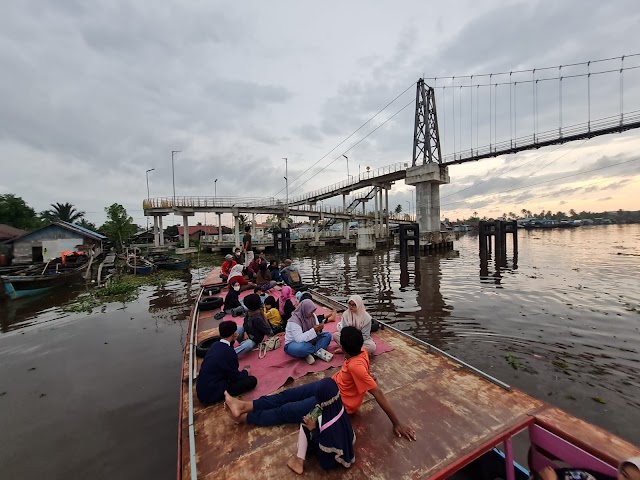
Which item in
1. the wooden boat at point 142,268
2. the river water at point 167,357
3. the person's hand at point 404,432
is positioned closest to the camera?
the person's hand at point 404,432

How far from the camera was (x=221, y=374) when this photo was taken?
4.33 metres

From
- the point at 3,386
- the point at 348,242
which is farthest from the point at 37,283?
the point at 348,242

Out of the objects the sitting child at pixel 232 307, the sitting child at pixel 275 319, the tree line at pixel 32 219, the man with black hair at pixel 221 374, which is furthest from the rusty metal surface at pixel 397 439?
the tree line at pixel 32 219

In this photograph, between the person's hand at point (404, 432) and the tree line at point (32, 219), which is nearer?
the person's hand at point (404, 432)

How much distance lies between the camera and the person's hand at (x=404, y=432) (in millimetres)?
3305

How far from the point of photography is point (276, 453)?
10.6 ft

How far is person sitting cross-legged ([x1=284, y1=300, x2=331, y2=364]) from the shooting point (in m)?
5.41

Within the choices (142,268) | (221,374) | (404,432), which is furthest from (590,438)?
(142,268)

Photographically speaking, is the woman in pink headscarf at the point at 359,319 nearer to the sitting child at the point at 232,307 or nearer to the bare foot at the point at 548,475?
the bare foot at the point at 548,475

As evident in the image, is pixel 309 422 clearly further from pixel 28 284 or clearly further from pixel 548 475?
pixel 28 284

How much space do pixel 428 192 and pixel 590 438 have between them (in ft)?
128

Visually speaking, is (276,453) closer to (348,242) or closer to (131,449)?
(131,449)

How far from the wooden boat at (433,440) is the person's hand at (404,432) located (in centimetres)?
6

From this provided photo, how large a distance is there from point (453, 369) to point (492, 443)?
1.78 m
